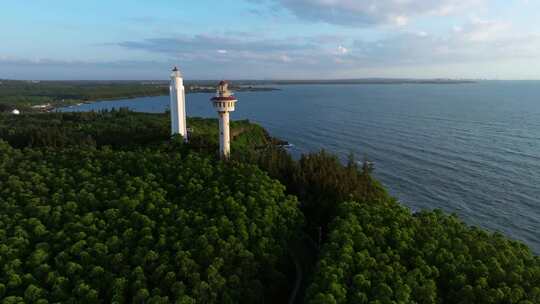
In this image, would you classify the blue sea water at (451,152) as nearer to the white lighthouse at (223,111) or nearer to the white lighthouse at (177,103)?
the white lighthouse at (223,111)

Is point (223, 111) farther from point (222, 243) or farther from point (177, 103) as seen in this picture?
point (222, 243)

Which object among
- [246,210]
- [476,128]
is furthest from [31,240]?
[476,128]

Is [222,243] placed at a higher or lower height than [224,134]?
lower

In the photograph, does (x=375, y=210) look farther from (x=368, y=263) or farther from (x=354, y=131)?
(x=354, y=131)

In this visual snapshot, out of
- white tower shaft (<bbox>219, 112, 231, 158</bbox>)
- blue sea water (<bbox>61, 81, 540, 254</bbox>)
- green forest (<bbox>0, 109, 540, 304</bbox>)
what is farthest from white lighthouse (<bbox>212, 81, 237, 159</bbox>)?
blue sea water (<bbox>61, 81, 540, 254</bbox>)

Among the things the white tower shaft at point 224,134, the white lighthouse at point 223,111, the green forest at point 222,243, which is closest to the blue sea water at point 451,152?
the green forest at point 222,243

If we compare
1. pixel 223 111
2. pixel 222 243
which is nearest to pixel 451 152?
pixel 223 111

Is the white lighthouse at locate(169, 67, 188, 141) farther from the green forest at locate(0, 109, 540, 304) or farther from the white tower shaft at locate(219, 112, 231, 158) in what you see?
the green forest at locate(0, 109, 540, 304)

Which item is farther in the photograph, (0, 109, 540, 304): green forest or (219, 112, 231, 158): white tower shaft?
(219, 112, 231, 158): white tower shaft
